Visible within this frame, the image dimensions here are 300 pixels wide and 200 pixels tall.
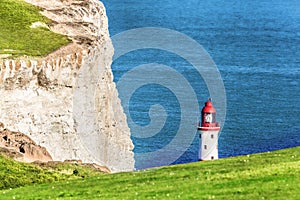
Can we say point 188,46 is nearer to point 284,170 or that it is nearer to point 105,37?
point 105,37

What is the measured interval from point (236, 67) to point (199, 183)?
2382 inches

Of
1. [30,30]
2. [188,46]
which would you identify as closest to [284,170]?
[30,30]

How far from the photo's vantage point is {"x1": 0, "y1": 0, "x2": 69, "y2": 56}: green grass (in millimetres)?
32947

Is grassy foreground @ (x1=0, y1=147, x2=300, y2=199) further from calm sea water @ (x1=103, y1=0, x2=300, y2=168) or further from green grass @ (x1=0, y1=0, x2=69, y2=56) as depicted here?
calm sea water @ (x1=103, y1=0, x2=300, y2=168)

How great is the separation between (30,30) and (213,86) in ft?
119

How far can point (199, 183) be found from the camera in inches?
826

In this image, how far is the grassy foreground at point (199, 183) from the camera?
19.8m

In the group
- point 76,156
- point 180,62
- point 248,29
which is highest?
point 248,29

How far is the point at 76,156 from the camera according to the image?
33625mm

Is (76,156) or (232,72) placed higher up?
(232,72)

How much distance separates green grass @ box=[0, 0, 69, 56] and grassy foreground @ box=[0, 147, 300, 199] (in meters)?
9.92

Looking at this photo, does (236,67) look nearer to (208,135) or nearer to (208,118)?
(208,118)

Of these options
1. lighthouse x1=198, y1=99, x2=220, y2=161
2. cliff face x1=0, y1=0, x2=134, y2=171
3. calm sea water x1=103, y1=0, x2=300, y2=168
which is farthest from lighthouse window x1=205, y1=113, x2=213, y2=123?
calm sea water x1=103, y1=0, x2=300, y2=168

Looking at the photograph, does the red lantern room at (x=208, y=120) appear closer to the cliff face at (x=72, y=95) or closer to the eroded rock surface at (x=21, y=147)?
the cliff face at (x=72, y=95)
